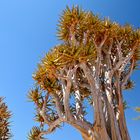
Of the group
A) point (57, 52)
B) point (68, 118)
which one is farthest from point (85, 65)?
point (68, 118)

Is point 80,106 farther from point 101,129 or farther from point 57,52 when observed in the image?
point 57,52

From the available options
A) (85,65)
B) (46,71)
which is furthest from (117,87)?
(46,71)

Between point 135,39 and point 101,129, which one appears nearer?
point 101,129

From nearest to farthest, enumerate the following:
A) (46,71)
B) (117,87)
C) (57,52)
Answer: (57,52)
(46,71)
(117,87)

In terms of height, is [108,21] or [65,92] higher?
[108,21]

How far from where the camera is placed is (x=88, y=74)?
33.8ft

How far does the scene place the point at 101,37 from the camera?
467 inches

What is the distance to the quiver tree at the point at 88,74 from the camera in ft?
32.7

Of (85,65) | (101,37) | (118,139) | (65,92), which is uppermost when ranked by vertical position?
(101,37)

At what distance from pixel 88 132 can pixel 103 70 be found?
2714 mm

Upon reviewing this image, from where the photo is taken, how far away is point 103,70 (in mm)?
11773

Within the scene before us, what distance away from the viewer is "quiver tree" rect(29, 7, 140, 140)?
9.95 m

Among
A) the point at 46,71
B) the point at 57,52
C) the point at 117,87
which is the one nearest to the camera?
the point at 57,52

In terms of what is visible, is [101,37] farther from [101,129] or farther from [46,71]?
[101,129]
